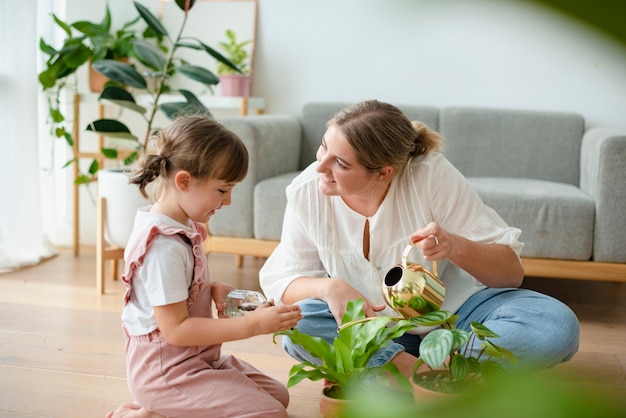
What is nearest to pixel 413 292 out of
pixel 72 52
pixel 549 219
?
pixel 549 219

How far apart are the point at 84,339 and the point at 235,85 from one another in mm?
1571

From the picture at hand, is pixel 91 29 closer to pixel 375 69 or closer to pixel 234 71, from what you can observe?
pixel 234 71

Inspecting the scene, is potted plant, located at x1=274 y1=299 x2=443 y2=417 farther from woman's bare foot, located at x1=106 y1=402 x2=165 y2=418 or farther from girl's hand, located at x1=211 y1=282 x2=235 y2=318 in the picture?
woman's bare foot, located at x1=106 y1=402 x2=165 y2=418

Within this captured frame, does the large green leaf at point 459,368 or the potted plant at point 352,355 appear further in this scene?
the potted plant at point 352,355

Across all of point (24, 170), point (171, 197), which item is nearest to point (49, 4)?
point (24, 170)

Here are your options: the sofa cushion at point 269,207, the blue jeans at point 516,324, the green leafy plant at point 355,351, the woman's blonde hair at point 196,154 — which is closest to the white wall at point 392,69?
the sofa cushion at point 269,207

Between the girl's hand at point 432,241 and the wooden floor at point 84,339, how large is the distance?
1.21ft

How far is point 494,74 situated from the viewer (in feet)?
11.3

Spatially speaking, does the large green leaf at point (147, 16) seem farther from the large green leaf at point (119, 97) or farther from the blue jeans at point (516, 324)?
the blue jeans at point (516, 324)

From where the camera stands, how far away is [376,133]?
1.64 metres

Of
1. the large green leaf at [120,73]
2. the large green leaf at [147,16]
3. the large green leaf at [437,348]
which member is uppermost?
the large green leaf at [147,16]

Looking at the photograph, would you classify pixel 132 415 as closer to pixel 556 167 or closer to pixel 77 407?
pixel 77 407

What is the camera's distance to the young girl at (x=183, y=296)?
59.0 inches

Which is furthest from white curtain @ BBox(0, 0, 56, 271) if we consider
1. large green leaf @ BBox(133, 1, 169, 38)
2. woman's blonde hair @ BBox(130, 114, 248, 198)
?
woman's blonde hair @ BBox(130, 114, 248, 198)
